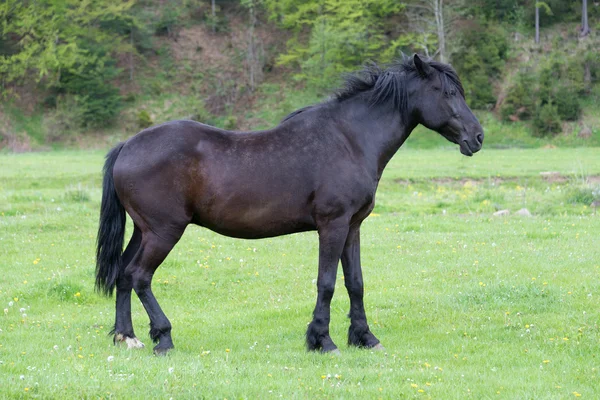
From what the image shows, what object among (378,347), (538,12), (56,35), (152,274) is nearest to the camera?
(152,274)

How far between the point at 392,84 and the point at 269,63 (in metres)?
54.3

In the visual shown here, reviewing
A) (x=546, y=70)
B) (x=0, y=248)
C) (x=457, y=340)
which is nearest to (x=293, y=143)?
(x=457, y=340)

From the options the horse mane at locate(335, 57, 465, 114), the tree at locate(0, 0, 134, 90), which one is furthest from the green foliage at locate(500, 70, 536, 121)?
the horse mane at locate(335, 57, 465, 114)

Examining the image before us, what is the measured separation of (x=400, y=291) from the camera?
10477mm

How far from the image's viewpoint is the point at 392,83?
8320 millimetres

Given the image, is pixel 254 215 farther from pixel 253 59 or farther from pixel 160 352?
pixel 253 59

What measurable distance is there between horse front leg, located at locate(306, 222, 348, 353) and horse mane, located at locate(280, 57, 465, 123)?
1488mm

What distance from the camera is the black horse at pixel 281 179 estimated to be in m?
7.76

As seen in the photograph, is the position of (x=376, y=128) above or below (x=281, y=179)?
above

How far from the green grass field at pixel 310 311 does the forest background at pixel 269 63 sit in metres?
33.2

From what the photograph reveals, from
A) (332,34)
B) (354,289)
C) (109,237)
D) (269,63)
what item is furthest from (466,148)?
(269,63)

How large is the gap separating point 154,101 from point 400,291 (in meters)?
48.4

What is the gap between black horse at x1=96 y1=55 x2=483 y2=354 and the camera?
7758 millimetres

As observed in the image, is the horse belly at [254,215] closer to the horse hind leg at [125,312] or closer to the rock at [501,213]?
the horse hind leg at [125,312]
